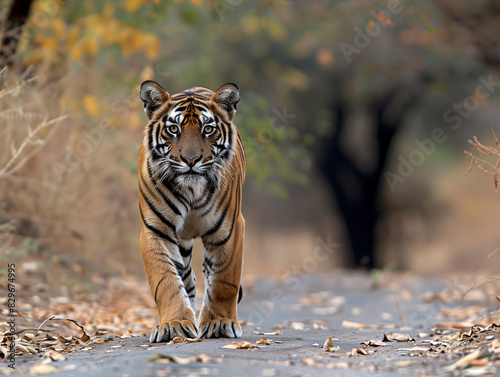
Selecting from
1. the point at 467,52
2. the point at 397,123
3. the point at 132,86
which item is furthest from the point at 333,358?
the point at 397,123

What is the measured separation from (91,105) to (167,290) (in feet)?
17.8

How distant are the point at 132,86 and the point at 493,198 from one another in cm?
2012

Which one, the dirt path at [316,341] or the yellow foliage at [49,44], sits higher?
the yellow foliage at [49,44]

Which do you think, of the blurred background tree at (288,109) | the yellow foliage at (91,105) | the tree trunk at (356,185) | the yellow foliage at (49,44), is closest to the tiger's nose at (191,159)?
the blurred background tree at (288,109)

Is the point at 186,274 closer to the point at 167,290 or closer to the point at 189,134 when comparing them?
the point at 167,290

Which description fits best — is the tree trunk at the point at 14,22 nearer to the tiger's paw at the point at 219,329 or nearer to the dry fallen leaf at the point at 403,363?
the tiger's paw at the point at 219,329

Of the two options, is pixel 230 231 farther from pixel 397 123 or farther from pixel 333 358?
pixel 397 123

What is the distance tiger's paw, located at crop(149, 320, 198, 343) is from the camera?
4.75 m

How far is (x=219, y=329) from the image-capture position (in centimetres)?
511

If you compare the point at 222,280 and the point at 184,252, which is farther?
the point at 184,252

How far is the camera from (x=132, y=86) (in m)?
9.88

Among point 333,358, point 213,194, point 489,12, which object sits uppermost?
point 489,12

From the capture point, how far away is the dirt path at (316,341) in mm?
3877

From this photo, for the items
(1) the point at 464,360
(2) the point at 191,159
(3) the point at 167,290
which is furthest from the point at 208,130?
(1) the point at 464,360
